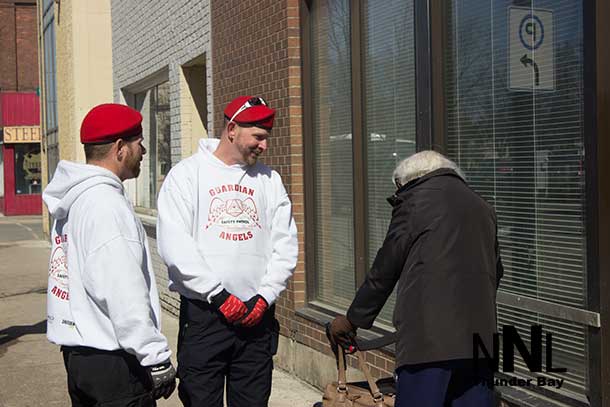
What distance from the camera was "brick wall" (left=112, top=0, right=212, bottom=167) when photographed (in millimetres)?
9195

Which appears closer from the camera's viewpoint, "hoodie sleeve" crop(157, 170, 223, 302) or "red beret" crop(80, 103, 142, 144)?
"red beret" crop(80, 103, 142, 144)

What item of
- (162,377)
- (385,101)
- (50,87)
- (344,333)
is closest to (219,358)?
(344,333)

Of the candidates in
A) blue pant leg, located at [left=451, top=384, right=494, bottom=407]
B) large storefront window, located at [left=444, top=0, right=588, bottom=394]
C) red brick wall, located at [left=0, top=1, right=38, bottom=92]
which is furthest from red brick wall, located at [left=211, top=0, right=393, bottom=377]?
red brick wall, located at [left=0, top=1, right=38, bottom=92]

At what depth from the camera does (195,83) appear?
9.96m

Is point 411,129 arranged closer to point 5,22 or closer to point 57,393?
point 57,393

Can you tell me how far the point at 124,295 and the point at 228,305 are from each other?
0.82 m

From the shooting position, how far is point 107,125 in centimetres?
349

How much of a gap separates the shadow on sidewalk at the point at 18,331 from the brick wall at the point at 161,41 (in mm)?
2508

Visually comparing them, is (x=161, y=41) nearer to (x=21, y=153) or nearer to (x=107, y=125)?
(x=107, y=125)

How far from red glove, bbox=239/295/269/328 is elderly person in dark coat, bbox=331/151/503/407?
810 mm

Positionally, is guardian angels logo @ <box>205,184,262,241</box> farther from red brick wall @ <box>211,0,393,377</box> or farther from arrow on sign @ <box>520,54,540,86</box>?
red brick wall @ <box>211,0,393,377</box>

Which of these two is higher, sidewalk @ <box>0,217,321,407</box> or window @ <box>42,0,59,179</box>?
window @ <box>42,0,59,179</box>

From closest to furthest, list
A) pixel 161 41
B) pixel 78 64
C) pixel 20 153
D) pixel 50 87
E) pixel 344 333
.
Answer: pixel 344 333
pixel 161 41
pixel 78 64
pixel 50 87
pixel 20 153

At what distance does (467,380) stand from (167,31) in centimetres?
789
